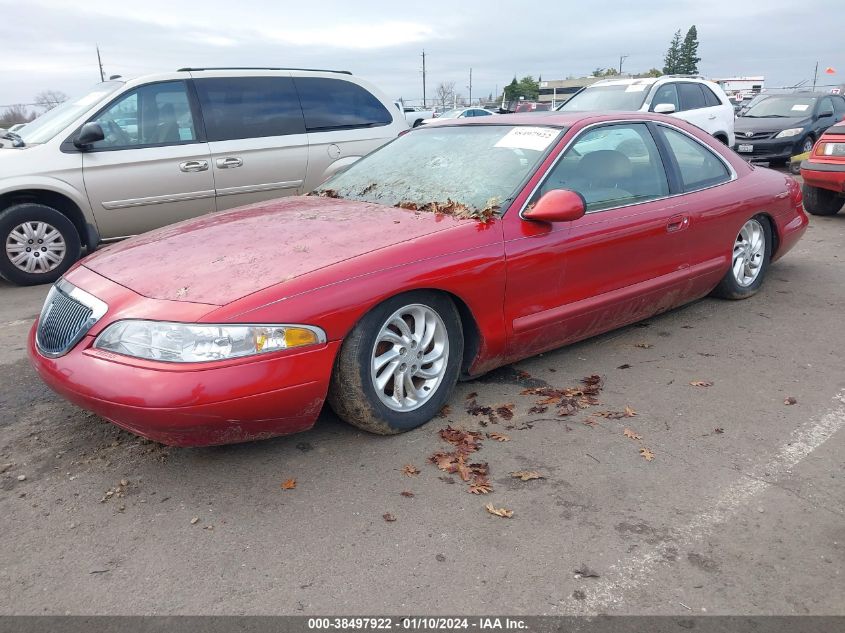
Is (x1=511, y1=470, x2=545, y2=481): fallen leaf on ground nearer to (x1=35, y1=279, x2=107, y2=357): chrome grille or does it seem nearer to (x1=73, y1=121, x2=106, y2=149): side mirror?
(x1=35, y1=279, x2=107, y2=357): chrome grille

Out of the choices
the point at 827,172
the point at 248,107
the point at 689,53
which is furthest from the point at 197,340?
the point at 689,53

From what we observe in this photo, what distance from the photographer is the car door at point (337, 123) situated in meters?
7.47

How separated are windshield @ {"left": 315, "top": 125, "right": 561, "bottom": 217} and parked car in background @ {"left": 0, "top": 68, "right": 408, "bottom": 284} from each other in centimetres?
252

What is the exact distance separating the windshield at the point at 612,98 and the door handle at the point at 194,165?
6579 millimetres

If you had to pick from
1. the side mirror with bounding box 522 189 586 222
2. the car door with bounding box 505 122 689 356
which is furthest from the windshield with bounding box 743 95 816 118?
the side mirror with bounding box 522 189 586 222

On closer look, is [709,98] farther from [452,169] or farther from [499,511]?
[499,511]

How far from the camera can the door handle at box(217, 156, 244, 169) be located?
688 centimetres

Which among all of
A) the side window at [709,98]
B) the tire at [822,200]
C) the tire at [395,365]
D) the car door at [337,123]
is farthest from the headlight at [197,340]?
the side window at [709,98]

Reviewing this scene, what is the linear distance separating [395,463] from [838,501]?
1.76m

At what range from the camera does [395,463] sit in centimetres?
308

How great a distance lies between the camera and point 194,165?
6.75 meters

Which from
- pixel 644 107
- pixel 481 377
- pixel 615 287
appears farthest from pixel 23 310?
pixel 644 107

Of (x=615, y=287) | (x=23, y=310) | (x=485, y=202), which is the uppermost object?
(x=485, y=202)

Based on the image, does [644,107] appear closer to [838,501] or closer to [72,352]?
[838,501]
